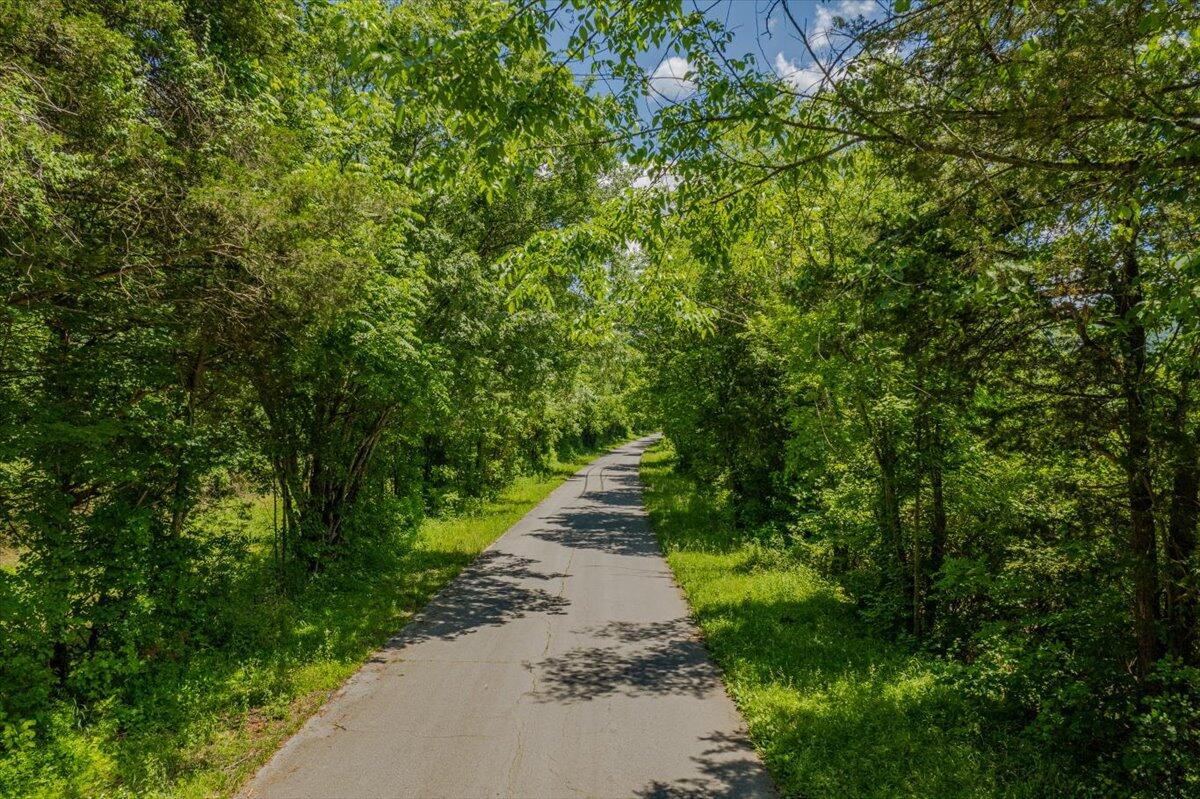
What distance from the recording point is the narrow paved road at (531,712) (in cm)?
513

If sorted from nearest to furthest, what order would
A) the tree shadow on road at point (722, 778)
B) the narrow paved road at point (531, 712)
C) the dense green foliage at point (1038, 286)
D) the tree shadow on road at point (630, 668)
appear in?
the dense green foliage at point (1038, 286), the tree shadow on road at point (722, 778), the narrow paved road at point (531, 712), the tree shadow on road at point (630, 668)

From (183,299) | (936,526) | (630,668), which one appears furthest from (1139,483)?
(183,299)

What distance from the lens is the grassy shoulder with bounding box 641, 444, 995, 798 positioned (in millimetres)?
5066

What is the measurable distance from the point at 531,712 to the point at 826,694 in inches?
130

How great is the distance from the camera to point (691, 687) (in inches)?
281

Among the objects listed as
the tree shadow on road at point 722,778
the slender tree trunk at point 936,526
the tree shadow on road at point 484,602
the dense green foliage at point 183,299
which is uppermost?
the dense green foliage at point 183,299

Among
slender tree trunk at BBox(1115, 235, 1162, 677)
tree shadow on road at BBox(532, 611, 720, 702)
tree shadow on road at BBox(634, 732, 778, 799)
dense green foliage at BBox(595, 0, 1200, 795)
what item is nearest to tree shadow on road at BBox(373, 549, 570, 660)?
tree shadow on road at BBox(532, 611, 720, 702)

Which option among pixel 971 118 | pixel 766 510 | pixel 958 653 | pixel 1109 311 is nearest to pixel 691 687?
pixel 958 653

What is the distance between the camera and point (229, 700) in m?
6.26

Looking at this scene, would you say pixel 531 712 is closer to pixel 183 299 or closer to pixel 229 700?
pixel 229 700

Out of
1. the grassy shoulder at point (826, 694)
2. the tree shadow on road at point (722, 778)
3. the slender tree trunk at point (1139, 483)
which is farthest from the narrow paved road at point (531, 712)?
the slender tree trunk at point (1139, 483)

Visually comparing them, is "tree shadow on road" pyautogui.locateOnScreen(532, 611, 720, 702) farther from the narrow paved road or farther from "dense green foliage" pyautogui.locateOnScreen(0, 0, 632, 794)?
"dense green foliage" pyautogui.locateOnScreen(0, 0, 632, 794)

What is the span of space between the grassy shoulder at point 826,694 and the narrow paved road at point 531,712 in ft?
1.03

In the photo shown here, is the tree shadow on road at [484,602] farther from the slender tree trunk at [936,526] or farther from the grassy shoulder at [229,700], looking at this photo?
the slender tree trunk at [936,526]
